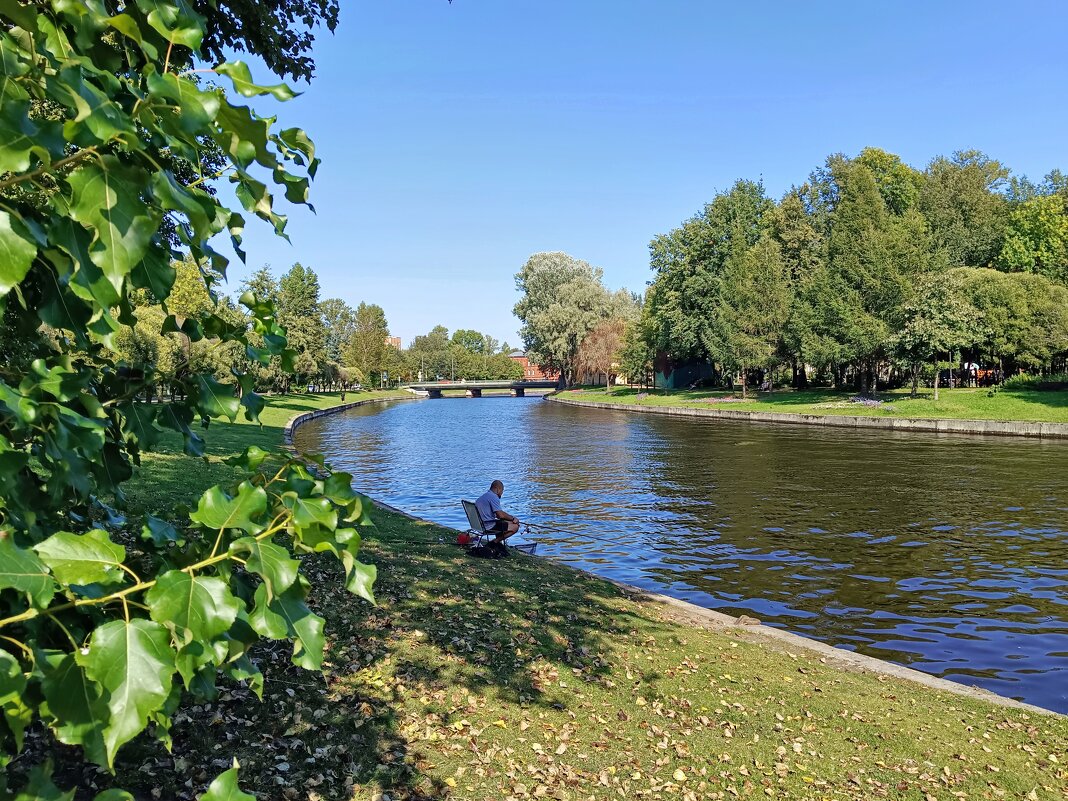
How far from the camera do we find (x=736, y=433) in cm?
4044

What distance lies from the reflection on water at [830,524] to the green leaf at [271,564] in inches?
385

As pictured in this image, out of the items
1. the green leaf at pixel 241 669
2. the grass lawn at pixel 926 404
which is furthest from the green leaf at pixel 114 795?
the grass lawn at pixel 926 404

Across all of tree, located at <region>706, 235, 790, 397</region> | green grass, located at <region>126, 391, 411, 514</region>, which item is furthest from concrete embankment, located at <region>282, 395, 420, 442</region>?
tree, located at <region>706, 235, 790, 397</region>

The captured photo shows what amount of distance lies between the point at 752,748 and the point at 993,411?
42600mm

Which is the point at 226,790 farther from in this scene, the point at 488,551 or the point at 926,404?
the point at 926,404

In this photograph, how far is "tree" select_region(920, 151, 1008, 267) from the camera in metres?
65.4

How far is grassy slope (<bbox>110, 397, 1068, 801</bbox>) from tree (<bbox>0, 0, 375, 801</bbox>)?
12.8 ft

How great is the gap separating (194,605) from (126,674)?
0.16 m

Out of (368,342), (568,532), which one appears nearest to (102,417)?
(568,532)

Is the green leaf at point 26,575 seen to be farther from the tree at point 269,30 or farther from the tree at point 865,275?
the tree at point 865,275

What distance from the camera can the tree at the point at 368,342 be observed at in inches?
4296

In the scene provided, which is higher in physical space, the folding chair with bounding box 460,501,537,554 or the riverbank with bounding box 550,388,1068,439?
the riverbank with bounding box 550,388,1068,439

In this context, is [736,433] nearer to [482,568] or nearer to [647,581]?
[647,581]

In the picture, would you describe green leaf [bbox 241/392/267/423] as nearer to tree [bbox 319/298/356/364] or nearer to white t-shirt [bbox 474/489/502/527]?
white t-shirt [bbox 474/489/502/527]
